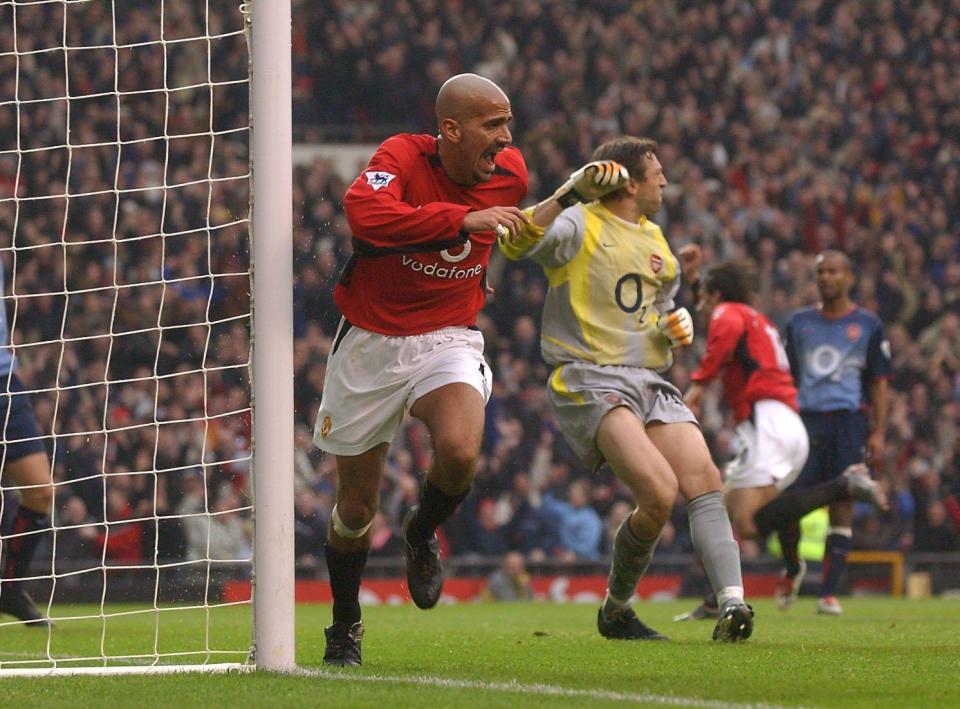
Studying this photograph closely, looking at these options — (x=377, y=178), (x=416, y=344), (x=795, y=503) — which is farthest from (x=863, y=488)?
(x=377, y=178)

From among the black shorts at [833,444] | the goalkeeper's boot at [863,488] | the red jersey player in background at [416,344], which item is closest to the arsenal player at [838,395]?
the black shorts at [833,444]

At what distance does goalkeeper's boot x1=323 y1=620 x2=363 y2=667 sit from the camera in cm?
586

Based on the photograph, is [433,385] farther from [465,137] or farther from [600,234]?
[600,234]

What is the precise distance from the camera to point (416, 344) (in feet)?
19.1

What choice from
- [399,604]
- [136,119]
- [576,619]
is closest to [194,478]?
[399,604]

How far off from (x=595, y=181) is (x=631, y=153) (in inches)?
39.6

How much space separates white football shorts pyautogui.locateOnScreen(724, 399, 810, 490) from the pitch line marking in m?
5.01

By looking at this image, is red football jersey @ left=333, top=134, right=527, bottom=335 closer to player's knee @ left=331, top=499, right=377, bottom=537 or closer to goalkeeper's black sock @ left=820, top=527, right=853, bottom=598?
player's knee @ left=331, top=499, right=377, bottom=537

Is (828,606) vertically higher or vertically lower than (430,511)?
lower

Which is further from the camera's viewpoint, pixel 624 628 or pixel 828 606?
pixel 828 606

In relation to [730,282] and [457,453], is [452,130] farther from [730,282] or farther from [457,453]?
[730,282]

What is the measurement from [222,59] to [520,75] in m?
3.67

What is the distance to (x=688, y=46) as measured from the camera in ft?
68.3

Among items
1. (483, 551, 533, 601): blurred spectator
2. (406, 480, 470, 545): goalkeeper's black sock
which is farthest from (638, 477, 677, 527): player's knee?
(483, 551, 533, 601): blurred spectator
